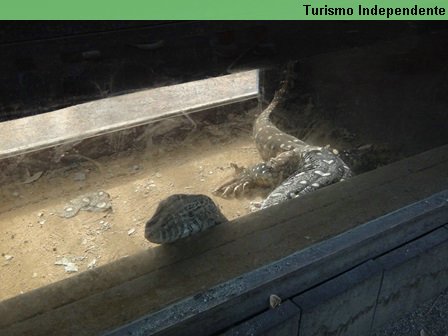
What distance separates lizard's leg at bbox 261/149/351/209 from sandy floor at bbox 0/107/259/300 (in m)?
0.36

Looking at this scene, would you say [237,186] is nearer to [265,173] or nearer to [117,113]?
[265,173]

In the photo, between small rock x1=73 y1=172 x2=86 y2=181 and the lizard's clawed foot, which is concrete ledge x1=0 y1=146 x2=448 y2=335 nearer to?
the lizard's clawed foot

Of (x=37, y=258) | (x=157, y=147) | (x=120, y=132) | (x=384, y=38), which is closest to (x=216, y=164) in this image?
(x=157, y=147)

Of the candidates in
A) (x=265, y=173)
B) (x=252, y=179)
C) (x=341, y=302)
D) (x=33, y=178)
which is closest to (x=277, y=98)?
(x=265, y=173)

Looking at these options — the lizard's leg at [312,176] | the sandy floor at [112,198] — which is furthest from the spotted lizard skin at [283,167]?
the sandy floor at [112,198]

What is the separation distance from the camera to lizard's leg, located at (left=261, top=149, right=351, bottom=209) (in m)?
4.30

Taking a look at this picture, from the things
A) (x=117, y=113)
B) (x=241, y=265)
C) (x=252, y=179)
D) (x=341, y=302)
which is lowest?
(x=252, y=179)

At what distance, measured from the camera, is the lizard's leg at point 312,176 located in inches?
169

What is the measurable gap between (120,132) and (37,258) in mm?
1801

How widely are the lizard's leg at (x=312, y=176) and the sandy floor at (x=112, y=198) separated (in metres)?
0.36

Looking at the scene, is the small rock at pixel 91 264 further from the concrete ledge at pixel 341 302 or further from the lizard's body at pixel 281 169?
the concrete ledge at pixel 341 302

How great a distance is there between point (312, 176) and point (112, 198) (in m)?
2.01

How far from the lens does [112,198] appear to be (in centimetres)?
463

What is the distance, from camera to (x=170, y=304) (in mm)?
1991
